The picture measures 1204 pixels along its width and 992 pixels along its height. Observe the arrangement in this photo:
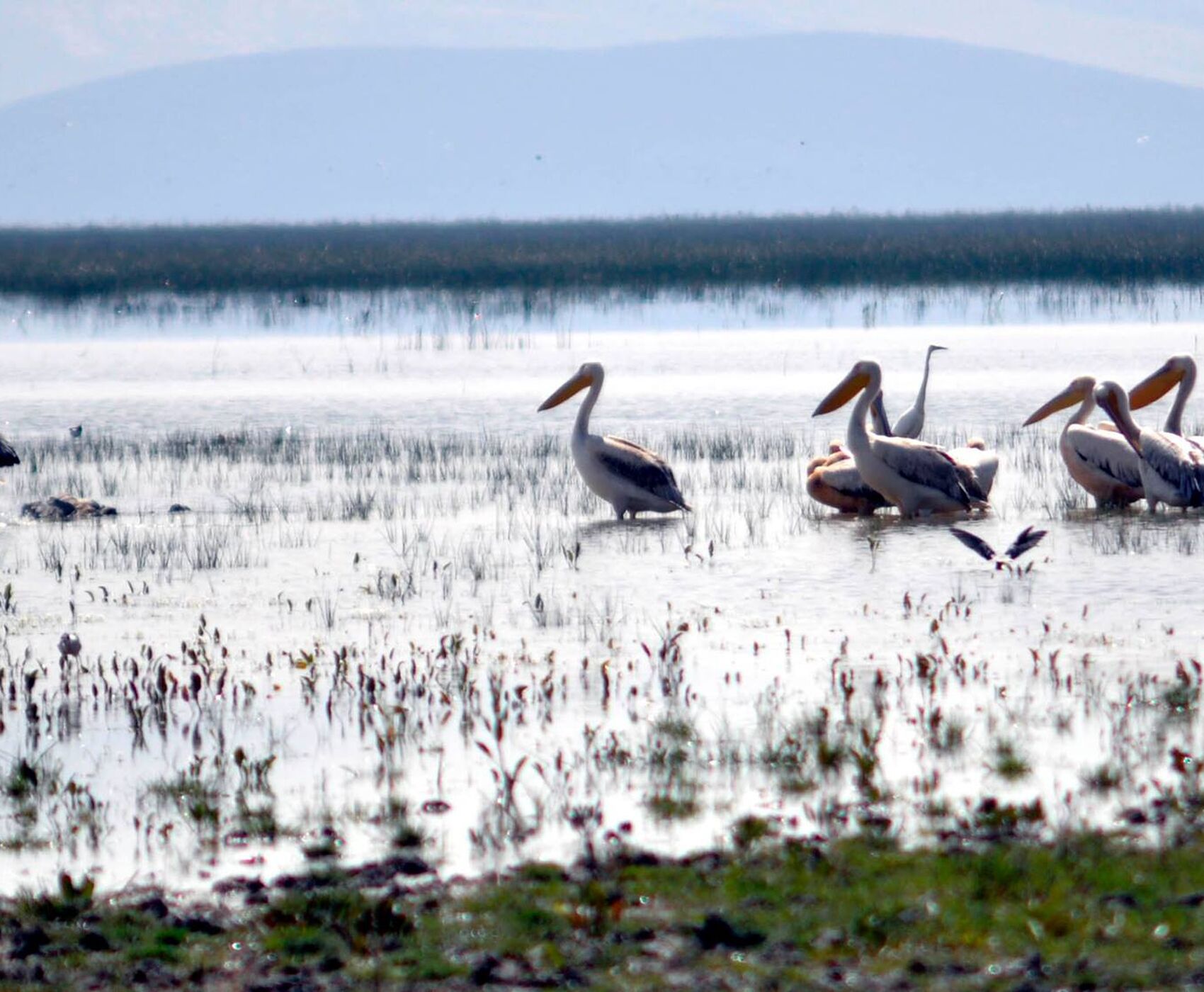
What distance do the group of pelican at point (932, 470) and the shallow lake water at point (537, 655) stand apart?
186 mm

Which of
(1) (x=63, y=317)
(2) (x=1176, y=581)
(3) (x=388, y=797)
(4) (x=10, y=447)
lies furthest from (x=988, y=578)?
(1) (x=63, y=317)

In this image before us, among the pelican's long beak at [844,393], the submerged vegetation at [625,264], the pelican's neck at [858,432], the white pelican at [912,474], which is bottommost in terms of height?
the white pelican at [912,474]

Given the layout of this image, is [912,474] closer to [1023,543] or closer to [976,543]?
[1023,543]

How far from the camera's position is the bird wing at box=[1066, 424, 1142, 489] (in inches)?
435

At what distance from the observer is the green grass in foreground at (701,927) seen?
3.86 metres

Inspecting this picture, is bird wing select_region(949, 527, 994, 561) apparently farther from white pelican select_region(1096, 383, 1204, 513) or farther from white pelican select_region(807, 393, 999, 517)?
white pelican select_region(807, 393, 999, 517)

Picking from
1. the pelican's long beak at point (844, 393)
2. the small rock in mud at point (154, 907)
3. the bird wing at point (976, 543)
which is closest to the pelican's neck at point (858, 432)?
the pelican's long beak at point (844, 393)

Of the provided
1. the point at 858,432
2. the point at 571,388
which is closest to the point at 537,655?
the point at 858,432

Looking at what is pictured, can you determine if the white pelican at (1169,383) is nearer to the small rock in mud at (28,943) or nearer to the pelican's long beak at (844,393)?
the pelican's long beak at (844,393)

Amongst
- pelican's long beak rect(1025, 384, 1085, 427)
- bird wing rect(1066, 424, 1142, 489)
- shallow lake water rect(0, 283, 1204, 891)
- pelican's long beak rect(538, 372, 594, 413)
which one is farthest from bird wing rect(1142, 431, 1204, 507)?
pelican's long beak rect(538, 372, 594, 413)

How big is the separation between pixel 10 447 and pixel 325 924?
9319 mm

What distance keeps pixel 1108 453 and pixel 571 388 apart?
142 inches

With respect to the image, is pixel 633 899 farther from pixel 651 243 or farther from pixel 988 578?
pixel 651 243

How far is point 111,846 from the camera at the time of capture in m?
5.05
